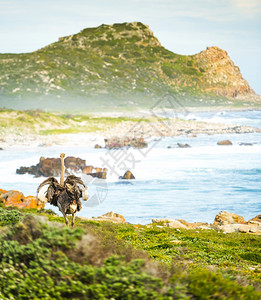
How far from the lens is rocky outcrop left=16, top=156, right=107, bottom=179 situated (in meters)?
43.9

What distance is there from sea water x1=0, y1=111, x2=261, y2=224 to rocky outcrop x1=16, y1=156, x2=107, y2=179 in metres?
0.98

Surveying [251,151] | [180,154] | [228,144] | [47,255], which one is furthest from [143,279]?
[228,144]

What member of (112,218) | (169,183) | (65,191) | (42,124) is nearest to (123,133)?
(42,124)

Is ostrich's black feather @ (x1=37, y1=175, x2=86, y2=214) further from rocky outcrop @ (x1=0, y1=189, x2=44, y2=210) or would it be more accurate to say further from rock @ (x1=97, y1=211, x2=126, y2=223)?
rocky outcrop @ (x1=0, y1=189, x2=44, y2=210)

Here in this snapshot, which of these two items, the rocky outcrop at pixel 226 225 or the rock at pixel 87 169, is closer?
the rocky outcrop at pixel 226 225

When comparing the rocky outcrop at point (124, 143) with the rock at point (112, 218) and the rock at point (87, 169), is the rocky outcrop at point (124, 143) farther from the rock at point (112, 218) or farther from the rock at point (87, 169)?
the rock at point (112, 218)

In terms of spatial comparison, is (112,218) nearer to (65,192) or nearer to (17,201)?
(17,201)

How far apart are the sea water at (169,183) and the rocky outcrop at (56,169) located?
0.98 m

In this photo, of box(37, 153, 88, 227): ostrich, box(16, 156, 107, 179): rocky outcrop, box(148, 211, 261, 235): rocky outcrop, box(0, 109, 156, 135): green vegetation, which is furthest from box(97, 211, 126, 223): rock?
box(0, 109, 156, 135): green vegetation

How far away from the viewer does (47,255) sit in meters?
7.30

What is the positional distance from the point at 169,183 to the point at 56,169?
1234 centimetres

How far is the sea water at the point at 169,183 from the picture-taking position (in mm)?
32531

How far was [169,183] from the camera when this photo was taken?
41500mm

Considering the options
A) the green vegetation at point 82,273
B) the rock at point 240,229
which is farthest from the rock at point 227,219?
the green vegetation at point 82,273
